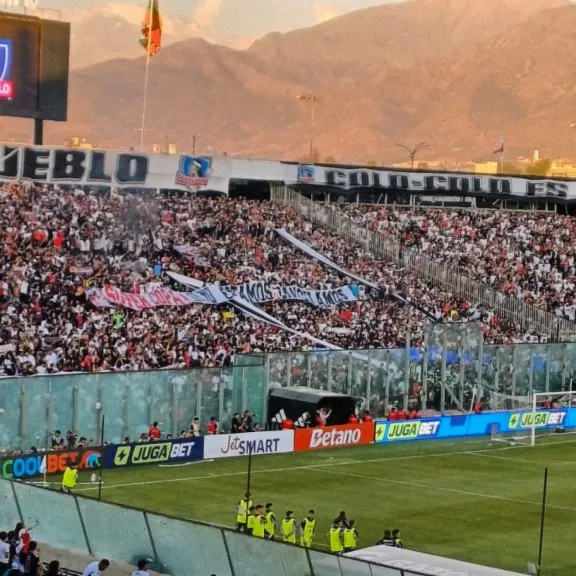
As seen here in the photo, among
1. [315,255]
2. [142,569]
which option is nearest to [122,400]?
[142,569]

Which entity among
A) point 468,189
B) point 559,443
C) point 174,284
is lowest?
point 559,443

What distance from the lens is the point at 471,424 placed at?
52656mm

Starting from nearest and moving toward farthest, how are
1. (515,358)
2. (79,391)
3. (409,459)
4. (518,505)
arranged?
(518,505)
(79,391)
(409,459)
(515,358)

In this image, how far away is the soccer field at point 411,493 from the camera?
109ft

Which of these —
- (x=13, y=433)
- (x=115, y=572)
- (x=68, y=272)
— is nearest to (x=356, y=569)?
(x=115, y=572)

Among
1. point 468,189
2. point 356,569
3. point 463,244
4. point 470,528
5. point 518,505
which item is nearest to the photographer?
point 356,569

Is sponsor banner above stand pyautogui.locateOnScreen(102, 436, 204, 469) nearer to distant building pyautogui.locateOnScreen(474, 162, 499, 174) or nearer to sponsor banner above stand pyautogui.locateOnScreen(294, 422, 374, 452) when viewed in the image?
sponsor banner above stand pyautogui.locateOnScreen(294, 422, 374, 452)

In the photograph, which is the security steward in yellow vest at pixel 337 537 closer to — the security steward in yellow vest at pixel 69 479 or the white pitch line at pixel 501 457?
the security steward in yellow vest at pixel 69 479

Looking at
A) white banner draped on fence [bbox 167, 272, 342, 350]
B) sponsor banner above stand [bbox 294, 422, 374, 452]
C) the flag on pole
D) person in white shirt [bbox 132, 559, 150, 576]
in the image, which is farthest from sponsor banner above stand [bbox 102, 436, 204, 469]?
the flag on pole

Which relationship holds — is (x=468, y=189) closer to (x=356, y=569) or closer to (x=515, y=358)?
(x=515, y=358)

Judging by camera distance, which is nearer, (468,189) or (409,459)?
(409,459)

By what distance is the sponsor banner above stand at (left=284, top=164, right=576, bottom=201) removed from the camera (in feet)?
245

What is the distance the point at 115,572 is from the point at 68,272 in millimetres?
30280

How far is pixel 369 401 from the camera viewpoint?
172 ft
